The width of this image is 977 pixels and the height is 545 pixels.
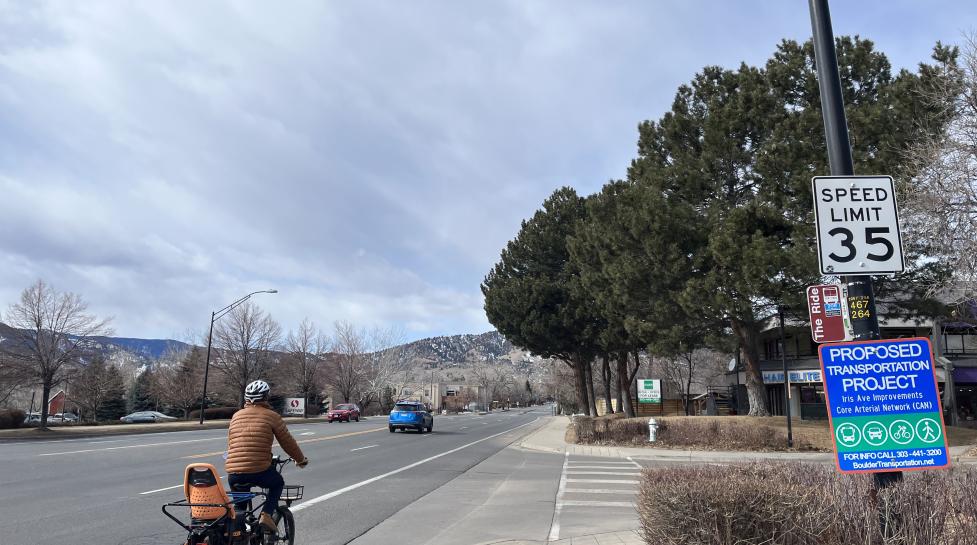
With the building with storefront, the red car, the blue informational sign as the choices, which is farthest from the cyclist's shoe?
the red car

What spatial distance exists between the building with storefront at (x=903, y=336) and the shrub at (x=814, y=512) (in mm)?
33562

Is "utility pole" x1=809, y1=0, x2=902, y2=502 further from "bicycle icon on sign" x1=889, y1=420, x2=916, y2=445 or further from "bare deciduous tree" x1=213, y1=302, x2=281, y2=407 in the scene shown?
"bare deciduous tree" x1=213, y1=302, x2=281, y2=407

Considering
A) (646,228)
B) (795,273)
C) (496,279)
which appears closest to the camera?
(795,273)

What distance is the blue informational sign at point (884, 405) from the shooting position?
187 inches

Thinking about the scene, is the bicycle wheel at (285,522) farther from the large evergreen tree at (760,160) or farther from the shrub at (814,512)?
the large evergreen tree at (760,160)

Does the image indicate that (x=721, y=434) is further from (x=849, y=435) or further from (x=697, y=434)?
(x=849, y=435)

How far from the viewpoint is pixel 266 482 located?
5.84 metres

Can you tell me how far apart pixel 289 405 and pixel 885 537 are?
67.4m

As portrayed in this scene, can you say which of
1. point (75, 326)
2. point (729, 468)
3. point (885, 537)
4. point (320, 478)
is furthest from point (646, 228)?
point (75, 326)

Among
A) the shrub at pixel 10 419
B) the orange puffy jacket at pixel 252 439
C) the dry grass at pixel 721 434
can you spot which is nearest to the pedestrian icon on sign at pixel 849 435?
the orange puffy jacket at pixel 252 439

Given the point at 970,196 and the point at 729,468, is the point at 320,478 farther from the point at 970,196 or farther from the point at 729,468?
the point at 970,196

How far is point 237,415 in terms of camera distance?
605cm

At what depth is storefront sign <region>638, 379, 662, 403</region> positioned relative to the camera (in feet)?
126

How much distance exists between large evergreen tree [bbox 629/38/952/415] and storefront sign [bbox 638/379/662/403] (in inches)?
399
